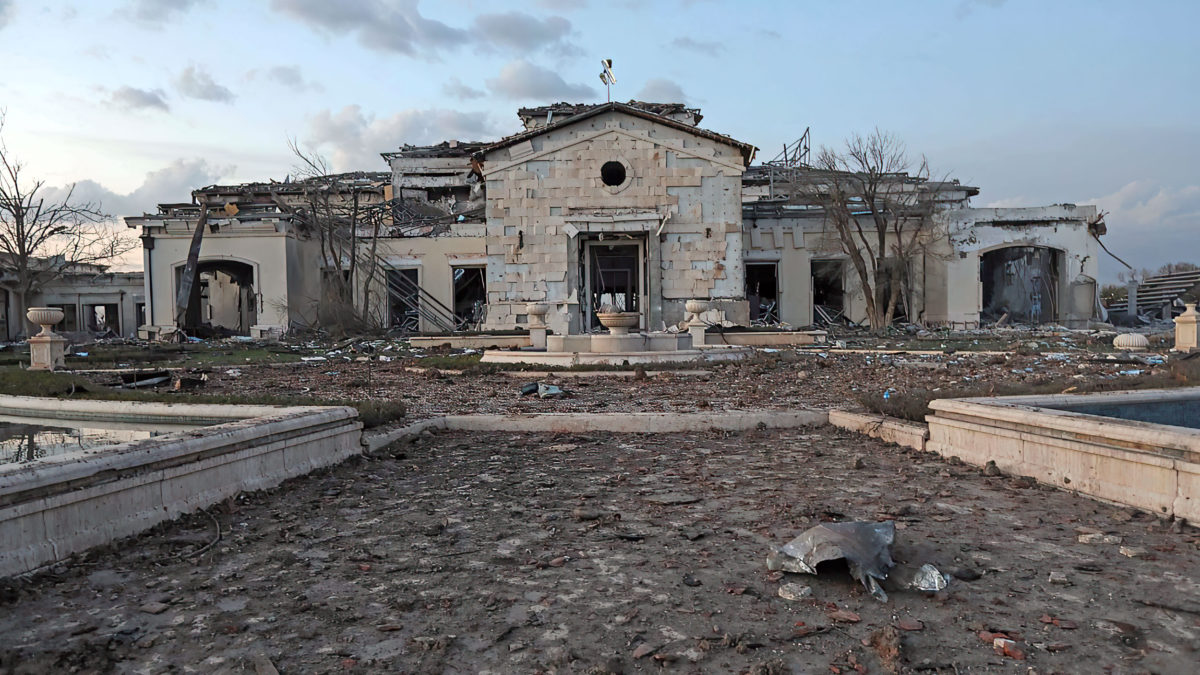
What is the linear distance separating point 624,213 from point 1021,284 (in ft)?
55.2

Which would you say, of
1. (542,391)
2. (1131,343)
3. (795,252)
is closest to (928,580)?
(542,391)

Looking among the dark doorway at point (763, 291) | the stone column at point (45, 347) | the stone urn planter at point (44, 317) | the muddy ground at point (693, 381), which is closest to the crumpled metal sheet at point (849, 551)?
the muddy ground at point (693, 381)

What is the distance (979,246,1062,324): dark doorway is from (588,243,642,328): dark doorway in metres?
12.5

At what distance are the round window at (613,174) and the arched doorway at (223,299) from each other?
43.9 feet

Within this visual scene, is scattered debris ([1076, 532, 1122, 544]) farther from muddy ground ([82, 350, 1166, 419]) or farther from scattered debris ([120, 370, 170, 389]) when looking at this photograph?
scattered debris ([120, 370, 170, 389])

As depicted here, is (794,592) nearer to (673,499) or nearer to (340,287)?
(673,499)

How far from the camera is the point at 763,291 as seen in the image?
30609 millimetres

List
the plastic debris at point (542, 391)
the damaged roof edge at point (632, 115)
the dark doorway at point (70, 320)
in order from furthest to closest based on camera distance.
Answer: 1. the dark doorway at point (70, 320)
2. the damaged roof edge at point (632, 115)
3. the plastic debris at point (542, 391)

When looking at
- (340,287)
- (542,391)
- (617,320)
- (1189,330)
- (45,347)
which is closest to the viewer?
(542,391)

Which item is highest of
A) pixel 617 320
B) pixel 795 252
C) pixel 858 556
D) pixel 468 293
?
pixel 795 252

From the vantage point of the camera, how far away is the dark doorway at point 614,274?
26.0 metres

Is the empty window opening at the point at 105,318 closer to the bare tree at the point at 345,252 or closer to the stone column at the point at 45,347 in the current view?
the bare tree at the point at 345,252

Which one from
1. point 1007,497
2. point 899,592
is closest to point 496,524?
point 899,592

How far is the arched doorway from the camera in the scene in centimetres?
2755
